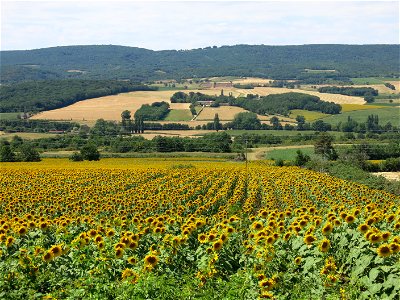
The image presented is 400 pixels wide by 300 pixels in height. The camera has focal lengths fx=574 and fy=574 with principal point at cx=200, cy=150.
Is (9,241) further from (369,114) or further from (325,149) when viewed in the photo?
(369,114)

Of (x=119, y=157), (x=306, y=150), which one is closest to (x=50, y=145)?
(x=119, y=157)

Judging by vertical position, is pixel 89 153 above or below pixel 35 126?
above

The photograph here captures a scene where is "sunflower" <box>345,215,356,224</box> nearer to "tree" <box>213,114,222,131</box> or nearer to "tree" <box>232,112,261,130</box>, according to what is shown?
"tree" <box>213,114,222,131</box>

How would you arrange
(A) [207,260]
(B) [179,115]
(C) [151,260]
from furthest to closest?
(B) [179,115]
(A) [207,260]
(C) [151,260]

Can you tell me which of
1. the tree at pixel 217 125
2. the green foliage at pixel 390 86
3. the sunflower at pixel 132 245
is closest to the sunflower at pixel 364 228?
the sunflower at pixel 132 245

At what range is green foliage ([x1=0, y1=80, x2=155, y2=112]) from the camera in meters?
129

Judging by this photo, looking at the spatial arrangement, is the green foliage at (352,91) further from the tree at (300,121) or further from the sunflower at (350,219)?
the sunflower at (350,219)

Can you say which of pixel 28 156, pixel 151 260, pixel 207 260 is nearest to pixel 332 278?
pixel 207 260

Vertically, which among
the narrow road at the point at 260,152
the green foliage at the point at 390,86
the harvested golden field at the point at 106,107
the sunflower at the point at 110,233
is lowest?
the narrow road at the point at 260,152

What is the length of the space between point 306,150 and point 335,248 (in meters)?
61.1

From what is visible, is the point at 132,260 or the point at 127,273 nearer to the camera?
the point at 127,273

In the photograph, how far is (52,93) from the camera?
473 ft

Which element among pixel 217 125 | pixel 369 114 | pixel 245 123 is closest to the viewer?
pixel 217 125

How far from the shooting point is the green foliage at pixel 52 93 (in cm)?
12875
